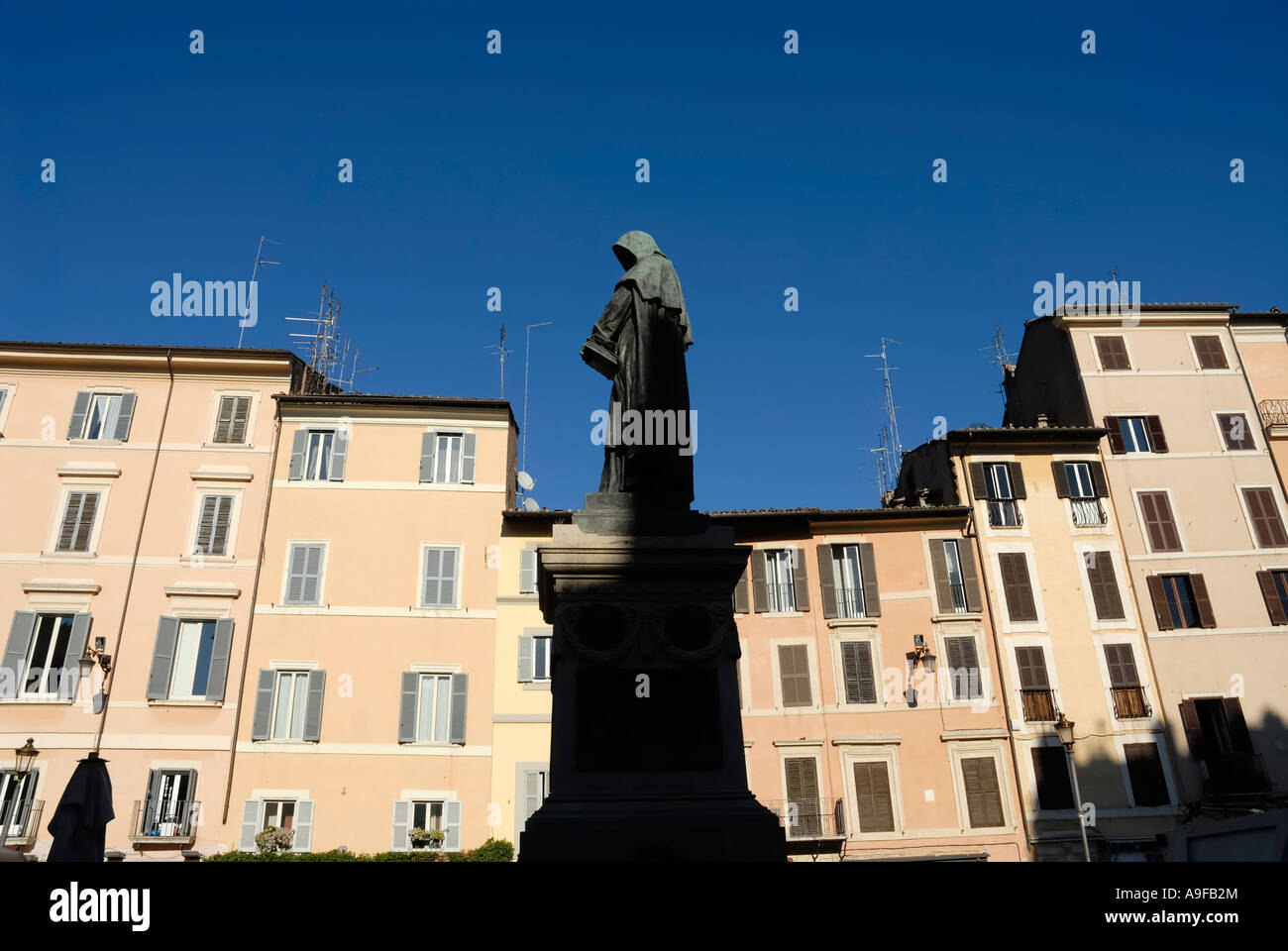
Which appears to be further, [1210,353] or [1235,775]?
[1210,353]

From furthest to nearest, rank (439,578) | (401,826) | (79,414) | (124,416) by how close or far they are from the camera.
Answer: (124,416)
(79,414)
(439,578)
(401,826)

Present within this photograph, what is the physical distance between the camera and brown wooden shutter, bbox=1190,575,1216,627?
3039cm

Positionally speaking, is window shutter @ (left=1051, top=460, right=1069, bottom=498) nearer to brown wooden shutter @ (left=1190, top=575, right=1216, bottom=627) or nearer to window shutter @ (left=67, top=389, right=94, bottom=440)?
brown wooden shutter @ (left=1190, top=575, right=1216, bottom=627)

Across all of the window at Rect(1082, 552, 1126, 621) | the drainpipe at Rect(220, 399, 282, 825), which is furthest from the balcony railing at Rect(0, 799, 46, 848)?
the window at Rect(1082, 552, 1126, 621)

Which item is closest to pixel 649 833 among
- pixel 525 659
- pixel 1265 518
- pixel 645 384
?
pixel 645 384

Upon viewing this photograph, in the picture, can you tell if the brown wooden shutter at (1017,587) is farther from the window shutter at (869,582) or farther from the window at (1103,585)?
the window shutter at (869,582)

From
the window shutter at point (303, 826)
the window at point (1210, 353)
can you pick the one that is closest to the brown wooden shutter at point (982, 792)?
the window at point (1210, 353)

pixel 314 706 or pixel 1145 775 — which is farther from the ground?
pixel 314 706

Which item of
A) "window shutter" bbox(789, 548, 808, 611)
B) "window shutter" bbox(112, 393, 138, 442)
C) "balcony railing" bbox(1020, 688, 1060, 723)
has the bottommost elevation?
"balcony railing" bbox(1020, 688, 1060, 723)

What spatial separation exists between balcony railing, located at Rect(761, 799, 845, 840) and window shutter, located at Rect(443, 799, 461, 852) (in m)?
9.17

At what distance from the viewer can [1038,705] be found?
29.2 metres

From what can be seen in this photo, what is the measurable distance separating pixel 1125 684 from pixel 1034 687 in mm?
3010

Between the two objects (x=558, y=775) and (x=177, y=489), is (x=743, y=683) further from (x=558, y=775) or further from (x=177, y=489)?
(x=558, y=775)

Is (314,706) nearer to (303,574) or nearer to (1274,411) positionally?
(303,574)
